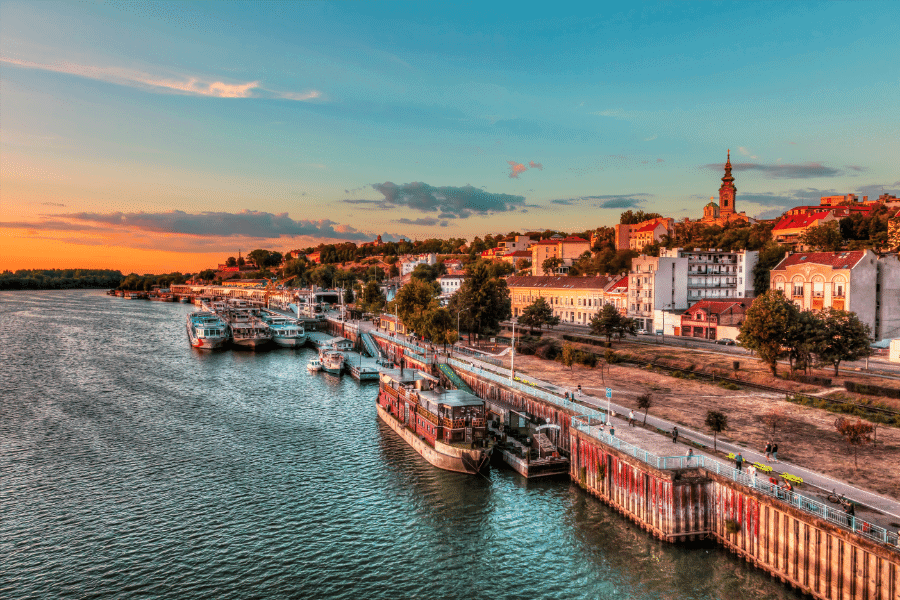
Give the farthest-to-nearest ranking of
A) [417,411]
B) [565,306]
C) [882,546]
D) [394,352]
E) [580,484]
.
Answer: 1. [565,306]
2. [394,352]
3. [417,411]
4. [580,484]
5. [882,546]

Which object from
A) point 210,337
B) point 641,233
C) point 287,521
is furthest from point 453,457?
point 641,233

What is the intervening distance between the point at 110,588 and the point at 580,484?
85.1ft

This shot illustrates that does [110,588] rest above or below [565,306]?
below

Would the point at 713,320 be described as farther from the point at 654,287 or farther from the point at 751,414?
the point at 751,414

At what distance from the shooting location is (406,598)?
24.3m

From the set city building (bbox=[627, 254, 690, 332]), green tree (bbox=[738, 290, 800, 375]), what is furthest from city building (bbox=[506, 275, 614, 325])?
green tree (bbox=[738, 290, 800, 375])

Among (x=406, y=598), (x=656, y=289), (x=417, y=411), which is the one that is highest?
(x=656, y=289)

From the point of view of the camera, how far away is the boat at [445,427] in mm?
38000

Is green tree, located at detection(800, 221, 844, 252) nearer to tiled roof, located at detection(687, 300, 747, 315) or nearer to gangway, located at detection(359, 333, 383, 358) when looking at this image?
tiled roof, located at detection(687, 300, 747, 315)

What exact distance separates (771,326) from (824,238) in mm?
79022

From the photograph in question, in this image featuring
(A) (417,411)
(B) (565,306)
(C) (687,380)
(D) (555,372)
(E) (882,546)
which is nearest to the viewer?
(E) (882,546)

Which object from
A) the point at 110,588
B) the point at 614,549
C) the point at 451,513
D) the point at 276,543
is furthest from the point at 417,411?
the point at 110,588

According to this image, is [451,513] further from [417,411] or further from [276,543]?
[417,411]

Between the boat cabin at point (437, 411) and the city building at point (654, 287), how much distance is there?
57.1 m
